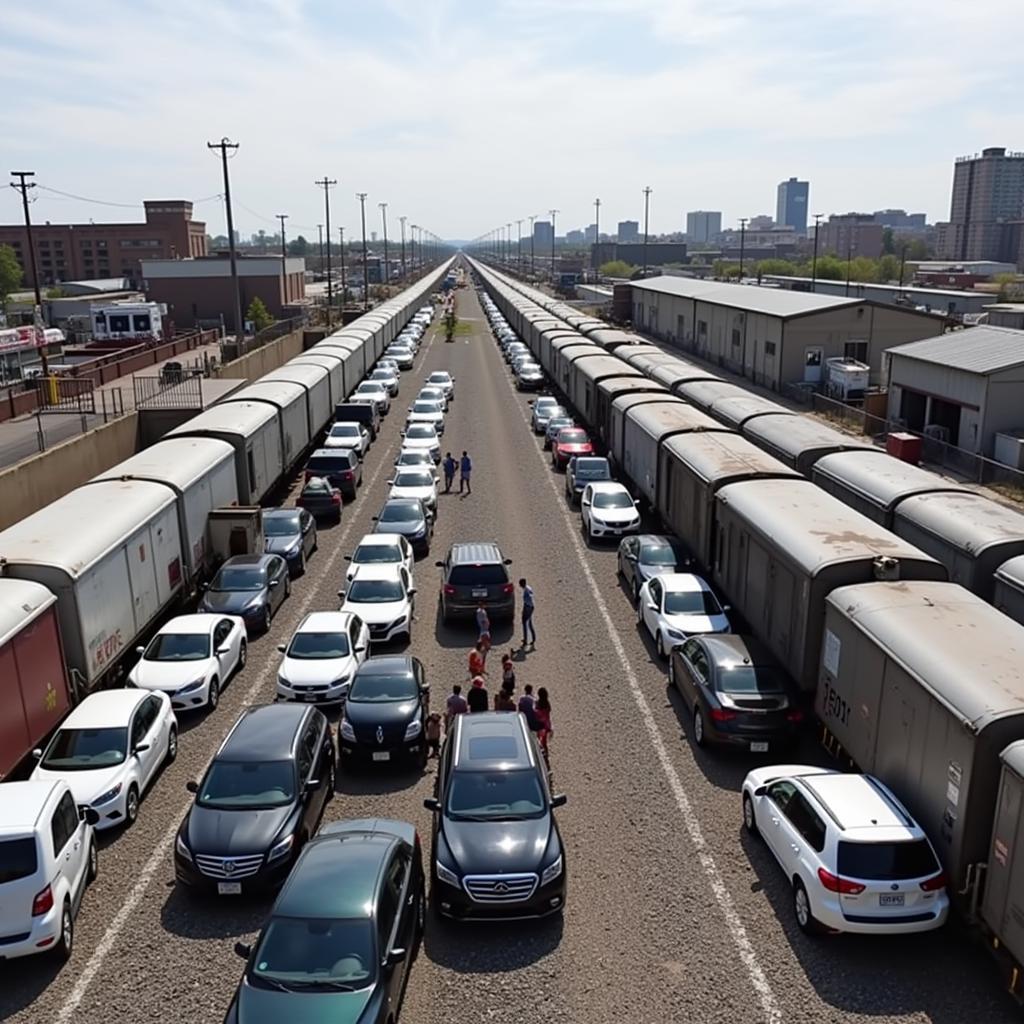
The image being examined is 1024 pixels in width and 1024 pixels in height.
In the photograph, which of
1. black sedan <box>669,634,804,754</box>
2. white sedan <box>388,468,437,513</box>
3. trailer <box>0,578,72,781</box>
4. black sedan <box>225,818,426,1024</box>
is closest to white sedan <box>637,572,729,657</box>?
black sedan <box>669,634,804,754</box>

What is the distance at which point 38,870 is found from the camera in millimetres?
10625

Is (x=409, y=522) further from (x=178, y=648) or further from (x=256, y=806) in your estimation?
(x=256, y=806)

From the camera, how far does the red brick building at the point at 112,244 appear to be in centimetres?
15025

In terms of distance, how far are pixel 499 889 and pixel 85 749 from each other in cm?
654

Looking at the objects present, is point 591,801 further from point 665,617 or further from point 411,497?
point 411,497

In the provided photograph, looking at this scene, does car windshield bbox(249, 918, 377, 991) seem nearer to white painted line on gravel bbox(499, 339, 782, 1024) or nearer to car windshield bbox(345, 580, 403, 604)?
white painted line on gravel bbox(499, 339, 782, 1024)

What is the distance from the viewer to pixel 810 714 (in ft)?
50.7

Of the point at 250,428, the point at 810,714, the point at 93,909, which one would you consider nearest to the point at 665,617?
the point at 810,714

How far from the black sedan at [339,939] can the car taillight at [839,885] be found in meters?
4.54

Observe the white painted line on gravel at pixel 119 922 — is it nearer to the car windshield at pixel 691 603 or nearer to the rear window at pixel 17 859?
the rear window at pixel 17 859

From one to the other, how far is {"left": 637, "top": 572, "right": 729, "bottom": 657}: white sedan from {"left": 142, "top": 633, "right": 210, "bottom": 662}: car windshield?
28.0 feet

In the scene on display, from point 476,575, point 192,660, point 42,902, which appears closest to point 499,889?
point 42,902

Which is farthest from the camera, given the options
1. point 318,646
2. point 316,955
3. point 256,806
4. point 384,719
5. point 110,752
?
point 318,646

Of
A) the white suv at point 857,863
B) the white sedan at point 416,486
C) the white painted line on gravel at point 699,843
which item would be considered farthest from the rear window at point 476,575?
the white suv at point 857,863
